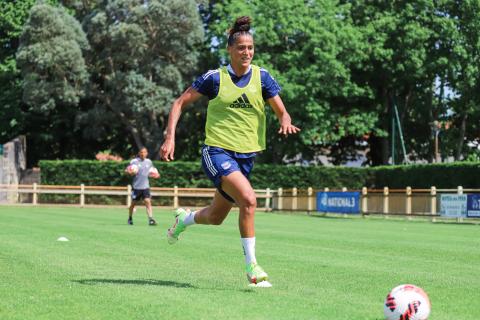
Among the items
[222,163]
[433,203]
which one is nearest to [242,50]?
[222,163]

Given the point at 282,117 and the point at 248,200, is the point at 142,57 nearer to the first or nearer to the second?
the point at 282,117

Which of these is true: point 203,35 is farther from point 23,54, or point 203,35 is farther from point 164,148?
point 164,148

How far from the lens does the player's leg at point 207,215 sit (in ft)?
28.2

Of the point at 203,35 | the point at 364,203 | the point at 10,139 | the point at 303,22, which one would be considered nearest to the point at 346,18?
the point at 303,22

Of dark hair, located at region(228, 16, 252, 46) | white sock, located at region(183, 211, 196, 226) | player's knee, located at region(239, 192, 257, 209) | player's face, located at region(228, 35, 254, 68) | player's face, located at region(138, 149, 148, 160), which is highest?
dark hair, located at region(228, 16, 252, 46)

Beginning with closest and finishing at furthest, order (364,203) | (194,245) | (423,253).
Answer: (423,253)
(194,245)
(364,203)

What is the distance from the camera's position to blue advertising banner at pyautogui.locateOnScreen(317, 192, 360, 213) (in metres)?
34.7

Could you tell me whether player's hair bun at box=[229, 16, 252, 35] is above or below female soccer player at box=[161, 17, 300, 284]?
above

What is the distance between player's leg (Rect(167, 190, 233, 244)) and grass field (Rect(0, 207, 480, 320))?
1.56ft

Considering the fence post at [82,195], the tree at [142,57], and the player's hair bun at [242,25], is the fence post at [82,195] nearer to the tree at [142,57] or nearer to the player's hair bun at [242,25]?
the tree at [142,57]

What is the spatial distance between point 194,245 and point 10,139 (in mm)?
41214

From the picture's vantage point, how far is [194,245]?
1393cm

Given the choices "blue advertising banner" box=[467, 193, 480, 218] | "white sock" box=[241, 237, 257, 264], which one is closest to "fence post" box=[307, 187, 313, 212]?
"blue advertising banner" box=[467, 193, 480, 218]

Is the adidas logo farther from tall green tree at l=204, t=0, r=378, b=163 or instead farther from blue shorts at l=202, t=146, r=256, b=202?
tall green tree at l=204, t=0, r=378, b=163
